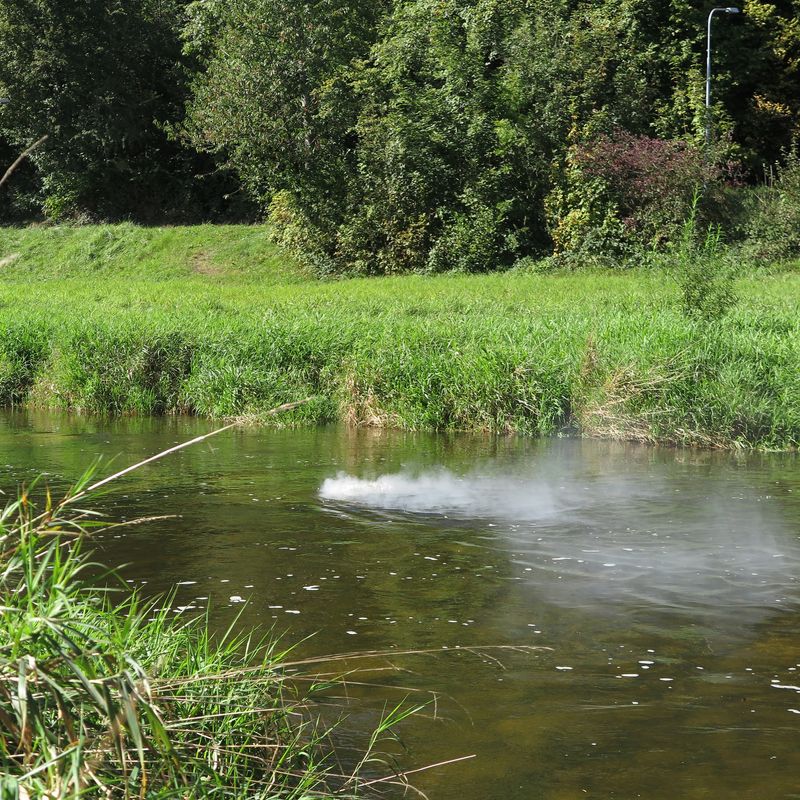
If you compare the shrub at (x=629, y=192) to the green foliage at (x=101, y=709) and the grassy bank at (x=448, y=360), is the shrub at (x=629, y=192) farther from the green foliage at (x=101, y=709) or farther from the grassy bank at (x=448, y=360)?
the green foliage at (x=101, y=709)

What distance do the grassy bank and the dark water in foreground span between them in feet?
2.14

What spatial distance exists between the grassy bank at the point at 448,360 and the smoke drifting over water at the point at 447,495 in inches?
99.4

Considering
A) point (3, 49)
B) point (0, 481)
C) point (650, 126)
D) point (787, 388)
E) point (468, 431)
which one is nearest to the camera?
point (0, 481)

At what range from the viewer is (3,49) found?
40.0 metres

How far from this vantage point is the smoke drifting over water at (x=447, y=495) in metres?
9.58

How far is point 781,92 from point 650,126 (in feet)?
23.9

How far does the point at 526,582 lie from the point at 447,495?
2898mm

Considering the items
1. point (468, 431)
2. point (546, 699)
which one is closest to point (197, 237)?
point (468, 431)

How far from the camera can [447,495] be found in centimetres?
1027

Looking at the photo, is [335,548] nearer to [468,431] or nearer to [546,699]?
[546,699]

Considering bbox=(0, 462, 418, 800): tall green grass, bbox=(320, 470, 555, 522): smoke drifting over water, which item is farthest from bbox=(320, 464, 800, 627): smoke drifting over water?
bbox=(0, 462, 418, 800): tall green grass

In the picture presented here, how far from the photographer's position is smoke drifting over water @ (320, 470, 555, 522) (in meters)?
9.58

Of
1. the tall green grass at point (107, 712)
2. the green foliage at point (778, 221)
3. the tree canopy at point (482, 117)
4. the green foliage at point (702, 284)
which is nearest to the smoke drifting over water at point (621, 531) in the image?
the tall green grass at point (107, 712)

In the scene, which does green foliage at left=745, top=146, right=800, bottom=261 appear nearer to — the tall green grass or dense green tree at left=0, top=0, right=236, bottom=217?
dense green tree at left=0, top=0, right=236, bottom=217
